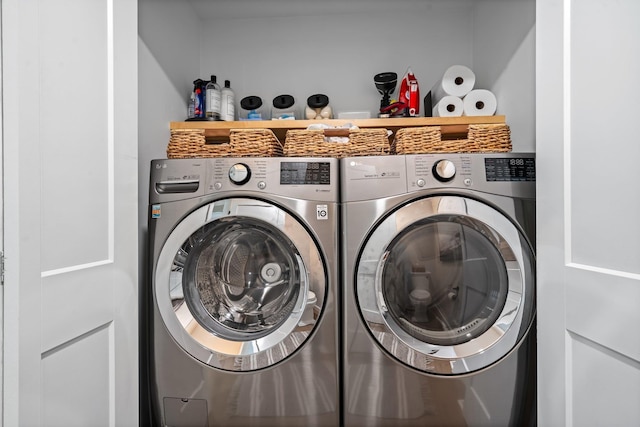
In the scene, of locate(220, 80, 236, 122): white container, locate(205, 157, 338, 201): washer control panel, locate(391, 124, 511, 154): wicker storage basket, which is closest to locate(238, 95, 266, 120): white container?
locate(220, 80, 236, 122): white container

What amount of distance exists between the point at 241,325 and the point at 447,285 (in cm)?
77

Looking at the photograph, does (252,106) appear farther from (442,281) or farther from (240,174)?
(442,281)

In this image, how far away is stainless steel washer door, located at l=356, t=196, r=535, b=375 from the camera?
1179mm

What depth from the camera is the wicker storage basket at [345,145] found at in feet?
4.53

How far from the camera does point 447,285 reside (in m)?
1.25

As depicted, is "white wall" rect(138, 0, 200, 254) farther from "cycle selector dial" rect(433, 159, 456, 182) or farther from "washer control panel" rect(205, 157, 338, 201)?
"cycle selector dial" rect(433, 159, 456, 182)

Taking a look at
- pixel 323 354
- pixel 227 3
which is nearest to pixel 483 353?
pixel 323 354

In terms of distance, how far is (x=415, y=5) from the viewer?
191 cm
